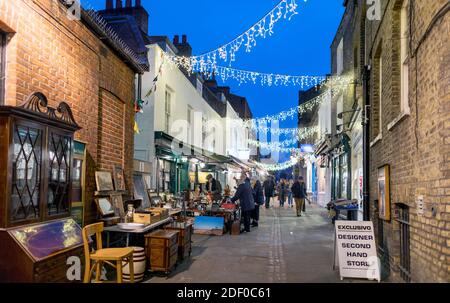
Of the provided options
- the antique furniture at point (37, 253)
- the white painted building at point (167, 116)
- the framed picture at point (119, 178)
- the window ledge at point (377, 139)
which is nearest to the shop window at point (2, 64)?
the antique furniture at point (37, 253)

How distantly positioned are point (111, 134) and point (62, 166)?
297 centimetres

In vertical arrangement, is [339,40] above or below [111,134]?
above

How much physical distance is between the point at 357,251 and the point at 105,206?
4.69 m

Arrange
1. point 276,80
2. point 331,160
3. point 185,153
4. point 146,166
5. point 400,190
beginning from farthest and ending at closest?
1. point 331,160
2. point 185,153
3. point 276,80
4. point 146,166
5. point 400,190

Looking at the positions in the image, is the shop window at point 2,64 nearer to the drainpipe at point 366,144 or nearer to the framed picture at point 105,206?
the framed picture at point 105,206

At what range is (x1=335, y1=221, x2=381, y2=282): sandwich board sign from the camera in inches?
283

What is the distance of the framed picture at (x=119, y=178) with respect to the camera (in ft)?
29.4

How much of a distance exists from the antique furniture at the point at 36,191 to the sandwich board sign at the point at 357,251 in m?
4.30

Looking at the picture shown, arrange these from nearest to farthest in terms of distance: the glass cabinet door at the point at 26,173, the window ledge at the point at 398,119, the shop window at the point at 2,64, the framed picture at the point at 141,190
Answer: the glass cabinet door at the point at 26,173
the shop window at the point at 2,64
the window ledge at the point at 398,119
the framed picture at the point at 141,190

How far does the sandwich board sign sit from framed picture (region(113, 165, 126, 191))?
178 inches

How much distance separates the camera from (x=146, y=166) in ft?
42.6

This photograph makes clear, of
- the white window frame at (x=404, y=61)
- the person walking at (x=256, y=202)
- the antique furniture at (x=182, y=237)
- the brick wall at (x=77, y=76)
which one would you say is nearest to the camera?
the brick wall at (x=77, y=76)
